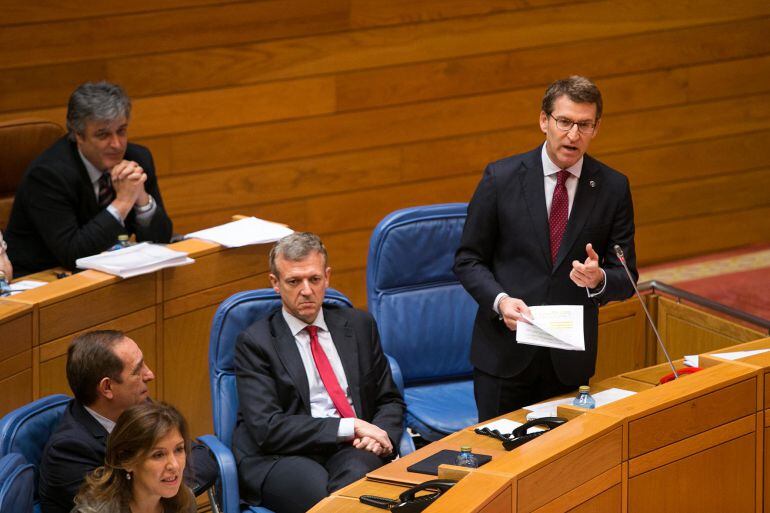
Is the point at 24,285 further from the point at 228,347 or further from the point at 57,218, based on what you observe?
the point at 228,347

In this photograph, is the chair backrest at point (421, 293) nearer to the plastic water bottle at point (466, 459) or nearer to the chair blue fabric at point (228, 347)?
the chair blue fabric at point (228, 347)

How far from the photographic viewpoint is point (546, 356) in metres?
3.48

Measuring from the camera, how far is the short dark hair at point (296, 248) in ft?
11.9

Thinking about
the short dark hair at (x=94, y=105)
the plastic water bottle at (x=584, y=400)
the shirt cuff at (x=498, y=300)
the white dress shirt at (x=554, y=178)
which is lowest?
the plastic water bottle at (x=584, y=400)

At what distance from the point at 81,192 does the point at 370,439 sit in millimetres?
1548

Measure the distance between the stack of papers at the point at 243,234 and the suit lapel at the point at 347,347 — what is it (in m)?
0.69

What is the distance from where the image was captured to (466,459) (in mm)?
2939

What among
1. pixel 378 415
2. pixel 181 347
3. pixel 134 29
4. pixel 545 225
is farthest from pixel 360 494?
pixel 134 29

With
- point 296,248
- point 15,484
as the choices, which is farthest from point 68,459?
point 296,248

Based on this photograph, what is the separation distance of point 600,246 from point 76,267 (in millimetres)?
1875

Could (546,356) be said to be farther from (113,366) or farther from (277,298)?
(113,366)

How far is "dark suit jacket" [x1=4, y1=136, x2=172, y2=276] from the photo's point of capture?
427 cm

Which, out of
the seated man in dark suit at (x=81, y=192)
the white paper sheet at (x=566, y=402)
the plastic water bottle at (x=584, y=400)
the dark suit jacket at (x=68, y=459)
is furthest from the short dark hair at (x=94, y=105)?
the plastic water bottle at (x=584, y=400)

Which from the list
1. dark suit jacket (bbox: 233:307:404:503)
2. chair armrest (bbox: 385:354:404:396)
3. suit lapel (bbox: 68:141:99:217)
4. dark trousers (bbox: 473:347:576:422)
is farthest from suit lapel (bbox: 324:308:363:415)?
suit lapel (bbox: 68:141:99:217)
